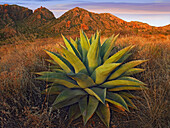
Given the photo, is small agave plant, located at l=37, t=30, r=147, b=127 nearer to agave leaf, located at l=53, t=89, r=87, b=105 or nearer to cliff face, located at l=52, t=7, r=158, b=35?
agave leaf, located at l=53, t=89, r=87, b=105

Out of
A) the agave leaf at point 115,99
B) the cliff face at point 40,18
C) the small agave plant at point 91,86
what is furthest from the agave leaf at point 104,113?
the cliff face at point 40,18

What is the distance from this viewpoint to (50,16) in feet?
240

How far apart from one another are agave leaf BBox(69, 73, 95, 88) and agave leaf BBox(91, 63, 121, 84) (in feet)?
0.31

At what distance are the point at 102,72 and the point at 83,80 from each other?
0.28 meters

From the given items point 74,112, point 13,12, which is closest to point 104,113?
point 74,112

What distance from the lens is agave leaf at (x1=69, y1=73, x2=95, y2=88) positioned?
1.73 m

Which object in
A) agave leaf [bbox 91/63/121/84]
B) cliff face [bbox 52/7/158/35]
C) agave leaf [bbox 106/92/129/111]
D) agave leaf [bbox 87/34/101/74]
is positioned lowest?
agave leaf [bbox 106/92/129/111]

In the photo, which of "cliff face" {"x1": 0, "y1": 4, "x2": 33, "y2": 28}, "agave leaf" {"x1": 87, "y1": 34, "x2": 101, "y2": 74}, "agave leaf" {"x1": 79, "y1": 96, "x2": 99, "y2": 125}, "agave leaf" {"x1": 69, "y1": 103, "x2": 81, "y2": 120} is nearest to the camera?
"agave leaf" {"x1": 79, "y1": 96, "x2": 99, "y2": 125}

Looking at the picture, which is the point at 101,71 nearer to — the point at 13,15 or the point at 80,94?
the point at 80,94

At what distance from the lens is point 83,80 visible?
1.83 meters

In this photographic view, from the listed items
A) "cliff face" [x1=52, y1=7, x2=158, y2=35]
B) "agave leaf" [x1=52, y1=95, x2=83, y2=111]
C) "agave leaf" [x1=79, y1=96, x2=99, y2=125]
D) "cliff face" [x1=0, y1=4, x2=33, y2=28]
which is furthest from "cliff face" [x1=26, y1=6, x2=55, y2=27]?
"agave leaf" [x1=79, y1=96, x2=99, y2=125]

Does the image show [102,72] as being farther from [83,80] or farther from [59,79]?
[59,79]

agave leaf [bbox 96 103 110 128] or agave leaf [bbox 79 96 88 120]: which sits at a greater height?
agave leaf [bbox 79 96 88 120]

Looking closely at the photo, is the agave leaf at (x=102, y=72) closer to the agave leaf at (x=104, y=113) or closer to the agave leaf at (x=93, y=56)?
the agave leaf at (x=93, y=56)
